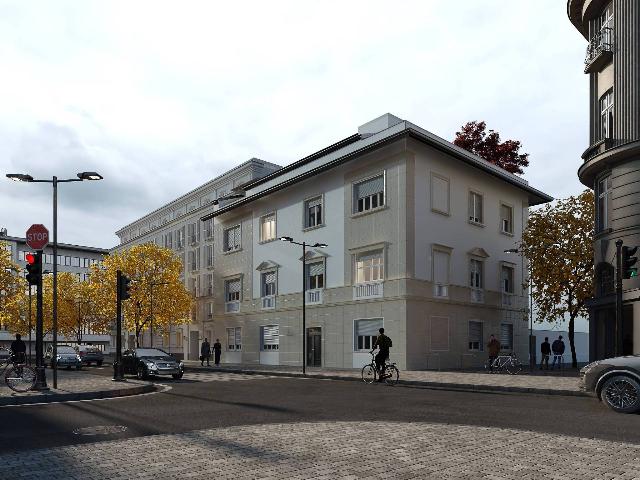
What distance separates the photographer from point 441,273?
32.7 m

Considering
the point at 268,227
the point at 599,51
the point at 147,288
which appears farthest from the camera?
the point at 147,288

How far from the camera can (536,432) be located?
9.43 meters

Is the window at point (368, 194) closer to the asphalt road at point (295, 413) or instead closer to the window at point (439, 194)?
the window at point (439, 194)

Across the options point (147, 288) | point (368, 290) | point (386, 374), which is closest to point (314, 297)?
point (368, 290)

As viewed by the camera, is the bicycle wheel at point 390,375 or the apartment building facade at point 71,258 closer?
the bicycle wheel at point 390,375

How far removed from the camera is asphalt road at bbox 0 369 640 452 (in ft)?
32.4

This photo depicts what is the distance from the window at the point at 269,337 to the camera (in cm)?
3906

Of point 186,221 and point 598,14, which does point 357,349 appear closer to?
point 598,14

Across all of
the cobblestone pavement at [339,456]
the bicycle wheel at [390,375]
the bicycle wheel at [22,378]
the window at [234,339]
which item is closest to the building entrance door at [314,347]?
the window at [234,339]

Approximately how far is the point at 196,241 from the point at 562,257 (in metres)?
39.9

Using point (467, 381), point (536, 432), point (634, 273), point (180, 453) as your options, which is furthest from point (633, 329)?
point (180, 453)

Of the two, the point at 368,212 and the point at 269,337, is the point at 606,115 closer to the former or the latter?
the point at 368,212

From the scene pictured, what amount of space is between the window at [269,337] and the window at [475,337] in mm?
11735

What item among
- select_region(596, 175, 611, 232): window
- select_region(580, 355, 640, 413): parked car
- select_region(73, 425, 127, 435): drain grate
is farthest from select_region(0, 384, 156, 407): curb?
select_region(596, 175, 611, 232): window
